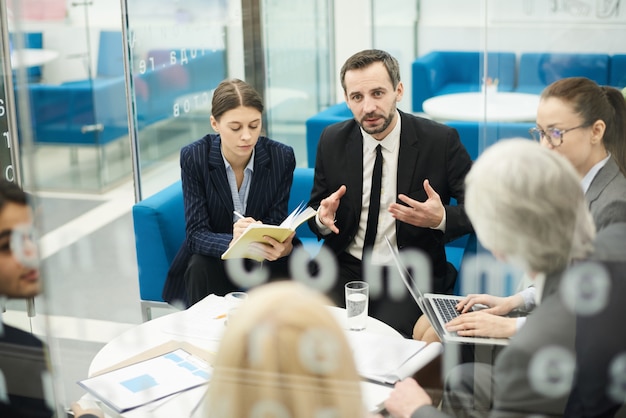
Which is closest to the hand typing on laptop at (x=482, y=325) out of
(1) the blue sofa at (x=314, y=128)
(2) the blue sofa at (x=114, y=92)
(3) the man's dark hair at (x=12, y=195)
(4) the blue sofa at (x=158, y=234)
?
(3) the man's dark hair at (x=12, y=195)

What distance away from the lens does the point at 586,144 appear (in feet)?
3.03

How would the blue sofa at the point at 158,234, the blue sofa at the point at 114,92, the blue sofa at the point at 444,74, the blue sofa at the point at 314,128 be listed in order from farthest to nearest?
the blue sofa at the point at 444,74
the blue sofa at the point at 314,128
the blue sofa at the point at 114,92
the blue sofa at the point at 158,234

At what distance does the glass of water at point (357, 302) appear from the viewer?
4.33ft

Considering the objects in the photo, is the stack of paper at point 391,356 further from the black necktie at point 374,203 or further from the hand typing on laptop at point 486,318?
the black necktie at point 374,203

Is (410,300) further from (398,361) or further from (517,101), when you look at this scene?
(517,101)

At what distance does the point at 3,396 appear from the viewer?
3.34ft

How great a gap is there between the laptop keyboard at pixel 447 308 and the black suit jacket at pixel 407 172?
0.15 m

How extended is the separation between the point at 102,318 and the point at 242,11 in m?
1.78

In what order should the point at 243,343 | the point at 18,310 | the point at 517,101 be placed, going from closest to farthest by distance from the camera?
the point at 243,343 → the point at 18,310 → the point at 517,101

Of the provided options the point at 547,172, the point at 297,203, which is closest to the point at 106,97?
the point at 297,203

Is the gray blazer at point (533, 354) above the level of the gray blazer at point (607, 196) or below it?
below

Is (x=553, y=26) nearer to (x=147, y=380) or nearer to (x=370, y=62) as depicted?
(x=370, y=62)

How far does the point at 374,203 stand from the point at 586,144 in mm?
768

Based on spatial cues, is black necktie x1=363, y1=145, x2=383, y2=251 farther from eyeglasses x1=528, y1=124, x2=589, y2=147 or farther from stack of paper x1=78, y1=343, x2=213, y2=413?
eyeglasses x1=528, y1=124, x2=589, y2=147
